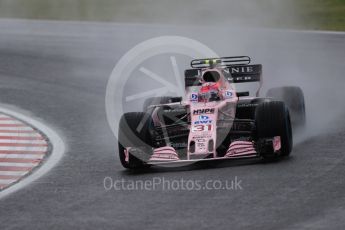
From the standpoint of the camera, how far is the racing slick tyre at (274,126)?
39.4 ft

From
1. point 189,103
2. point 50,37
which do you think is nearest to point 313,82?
point 189,103

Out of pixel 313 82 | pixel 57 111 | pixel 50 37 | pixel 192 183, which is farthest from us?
pixel 50 37

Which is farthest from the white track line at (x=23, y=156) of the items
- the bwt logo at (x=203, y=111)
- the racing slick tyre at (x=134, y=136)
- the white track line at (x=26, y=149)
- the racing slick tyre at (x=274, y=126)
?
the racing slick tyre at (x=274, y=126)

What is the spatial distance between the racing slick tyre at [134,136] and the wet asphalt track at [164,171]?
0.24m

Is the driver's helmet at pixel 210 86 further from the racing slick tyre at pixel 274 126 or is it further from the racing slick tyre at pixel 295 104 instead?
the racing slick tyre at pixel 295 104

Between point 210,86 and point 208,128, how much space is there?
111cm

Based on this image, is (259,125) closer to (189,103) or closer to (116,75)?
(189,103)

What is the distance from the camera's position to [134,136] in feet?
40.9

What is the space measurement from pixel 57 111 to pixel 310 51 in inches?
290

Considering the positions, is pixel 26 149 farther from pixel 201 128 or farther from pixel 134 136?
pixel 201 128

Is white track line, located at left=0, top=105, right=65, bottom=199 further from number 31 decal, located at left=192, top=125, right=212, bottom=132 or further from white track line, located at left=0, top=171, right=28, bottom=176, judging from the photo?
number 31 decal, located at left=192, top=125, right=212, bottom=132

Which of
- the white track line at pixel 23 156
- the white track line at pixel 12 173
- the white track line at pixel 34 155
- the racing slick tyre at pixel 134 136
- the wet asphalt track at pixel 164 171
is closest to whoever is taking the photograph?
the wet asphalt track at pixel 164 171

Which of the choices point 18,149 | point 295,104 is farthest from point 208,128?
point 18,149

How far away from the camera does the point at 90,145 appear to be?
1459cm
